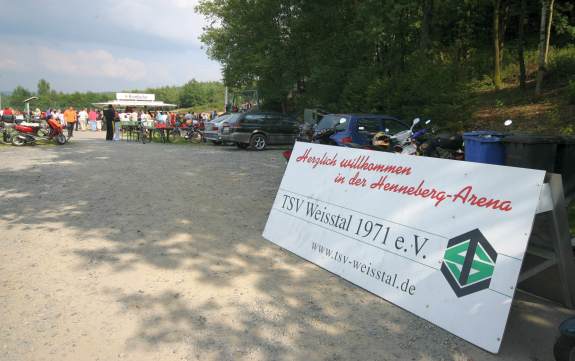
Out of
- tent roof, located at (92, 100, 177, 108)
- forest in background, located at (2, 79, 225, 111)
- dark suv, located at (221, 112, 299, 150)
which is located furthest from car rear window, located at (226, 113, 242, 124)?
forest in background, located at (2, 79, 225, 111)

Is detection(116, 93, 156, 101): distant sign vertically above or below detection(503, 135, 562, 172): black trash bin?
above

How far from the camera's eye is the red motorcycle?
17.2 meters

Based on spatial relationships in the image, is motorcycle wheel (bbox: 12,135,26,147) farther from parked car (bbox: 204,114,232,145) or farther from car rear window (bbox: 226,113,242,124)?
car rear window (bbox: 226,113,242,124)

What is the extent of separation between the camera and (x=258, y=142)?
17797 mm

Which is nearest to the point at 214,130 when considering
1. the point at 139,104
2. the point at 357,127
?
the point at 357,127

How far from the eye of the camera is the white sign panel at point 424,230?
3062mm

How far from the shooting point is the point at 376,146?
7.75 meters

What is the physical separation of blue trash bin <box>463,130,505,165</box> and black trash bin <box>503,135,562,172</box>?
0.71 ft

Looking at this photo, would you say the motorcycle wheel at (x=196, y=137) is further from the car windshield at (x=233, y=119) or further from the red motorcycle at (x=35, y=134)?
the red motorcycle at (x=35, y=134)

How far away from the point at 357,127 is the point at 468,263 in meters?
7.39

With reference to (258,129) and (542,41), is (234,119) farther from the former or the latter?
(542,41)

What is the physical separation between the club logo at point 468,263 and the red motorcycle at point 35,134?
59.9ft

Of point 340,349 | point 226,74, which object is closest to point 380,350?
point 340,349

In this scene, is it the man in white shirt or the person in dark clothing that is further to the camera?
the man in white shirt
